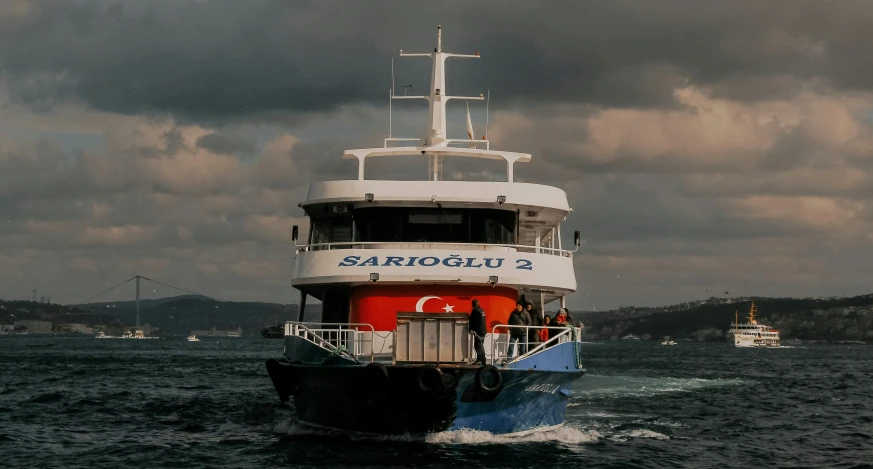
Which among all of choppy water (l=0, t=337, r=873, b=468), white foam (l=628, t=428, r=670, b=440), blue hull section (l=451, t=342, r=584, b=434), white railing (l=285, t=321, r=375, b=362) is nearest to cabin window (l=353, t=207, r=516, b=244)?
white railing (l=285, t=321, r=375, b=362)

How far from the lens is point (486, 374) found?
1995 cm

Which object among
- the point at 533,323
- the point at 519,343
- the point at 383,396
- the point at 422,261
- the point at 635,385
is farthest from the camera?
the point at 635,385

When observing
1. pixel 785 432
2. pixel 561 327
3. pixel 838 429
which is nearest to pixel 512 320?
pixel 561 327

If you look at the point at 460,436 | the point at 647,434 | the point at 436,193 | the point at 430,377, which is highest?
the point at 436,193

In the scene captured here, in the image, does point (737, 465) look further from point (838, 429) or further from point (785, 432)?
point (838, 429)

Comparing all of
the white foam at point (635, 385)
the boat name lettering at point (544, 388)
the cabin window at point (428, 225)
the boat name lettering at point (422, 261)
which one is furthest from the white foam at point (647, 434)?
the white foam at point (635, 385)

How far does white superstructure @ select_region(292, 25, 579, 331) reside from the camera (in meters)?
23.0

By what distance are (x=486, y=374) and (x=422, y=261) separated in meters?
3.67

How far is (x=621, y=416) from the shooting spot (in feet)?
104

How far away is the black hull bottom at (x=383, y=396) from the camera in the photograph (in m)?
19.8

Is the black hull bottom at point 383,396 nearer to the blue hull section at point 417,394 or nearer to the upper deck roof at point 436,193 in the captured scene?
the blue hull section at point 417,394

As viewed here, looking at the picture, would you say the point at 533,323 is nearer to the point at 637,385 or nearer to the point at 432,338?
the point at 432,338

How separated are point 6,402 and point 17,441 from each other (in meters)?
11.3

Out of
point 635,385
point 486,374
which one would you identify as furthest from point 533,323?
point 635,385
